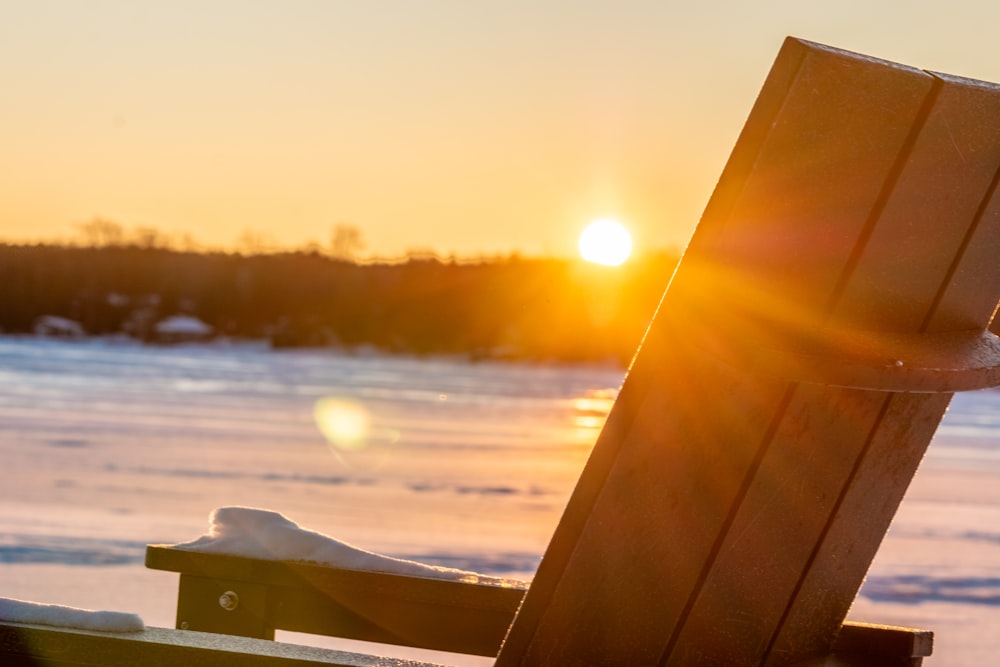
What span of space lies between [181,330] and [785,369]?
54830mm

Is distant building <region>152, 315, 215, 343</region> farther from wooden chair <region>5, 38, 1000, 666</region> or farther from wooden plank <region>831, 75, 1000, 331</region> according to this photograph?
wooden plank <region>831, 75, 1000, 331</region>

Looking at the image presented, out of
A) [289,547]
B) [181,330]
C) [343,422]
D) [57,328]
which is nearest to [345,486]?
[343,422]

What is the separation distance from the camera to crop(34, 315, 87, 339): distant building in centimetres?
4859

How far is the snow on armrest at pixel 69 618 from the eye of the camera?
137cm

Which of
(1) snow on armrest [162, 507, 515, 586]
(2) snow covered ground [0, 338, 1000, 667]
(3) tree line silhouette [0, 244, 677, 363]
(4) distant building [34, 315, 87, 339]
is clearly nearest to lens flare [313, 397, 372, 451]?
(2) snow covered ground [0, 338, 1000, 667]

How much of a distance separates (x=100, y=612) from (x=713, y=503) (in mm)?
792

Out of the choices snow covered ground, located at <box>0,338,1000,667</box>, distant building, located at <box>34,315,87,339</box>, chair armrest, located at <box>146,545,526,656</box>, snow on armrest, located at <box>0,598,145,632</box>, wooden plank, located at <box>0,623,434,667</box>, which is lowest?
wooden plank, located at <box>0,623,434,667</box>

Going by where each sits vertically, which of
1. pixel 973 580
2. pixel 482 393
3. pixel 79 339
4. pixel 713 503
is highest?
pixel 79 339

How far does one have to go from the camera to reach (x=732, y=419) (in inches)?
52.1

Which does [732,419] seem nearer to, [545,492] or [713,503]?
[713,503]

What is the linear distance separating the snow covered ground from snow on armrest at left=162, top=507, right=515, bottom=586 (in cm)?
197

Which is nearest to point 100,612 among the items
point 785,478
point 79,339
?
point 785,478

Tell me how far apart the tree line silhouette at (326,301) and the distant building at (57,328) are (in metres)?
0.49

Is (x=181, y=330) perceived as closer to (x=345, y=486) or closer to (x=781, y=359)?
(x=345, y=486)
